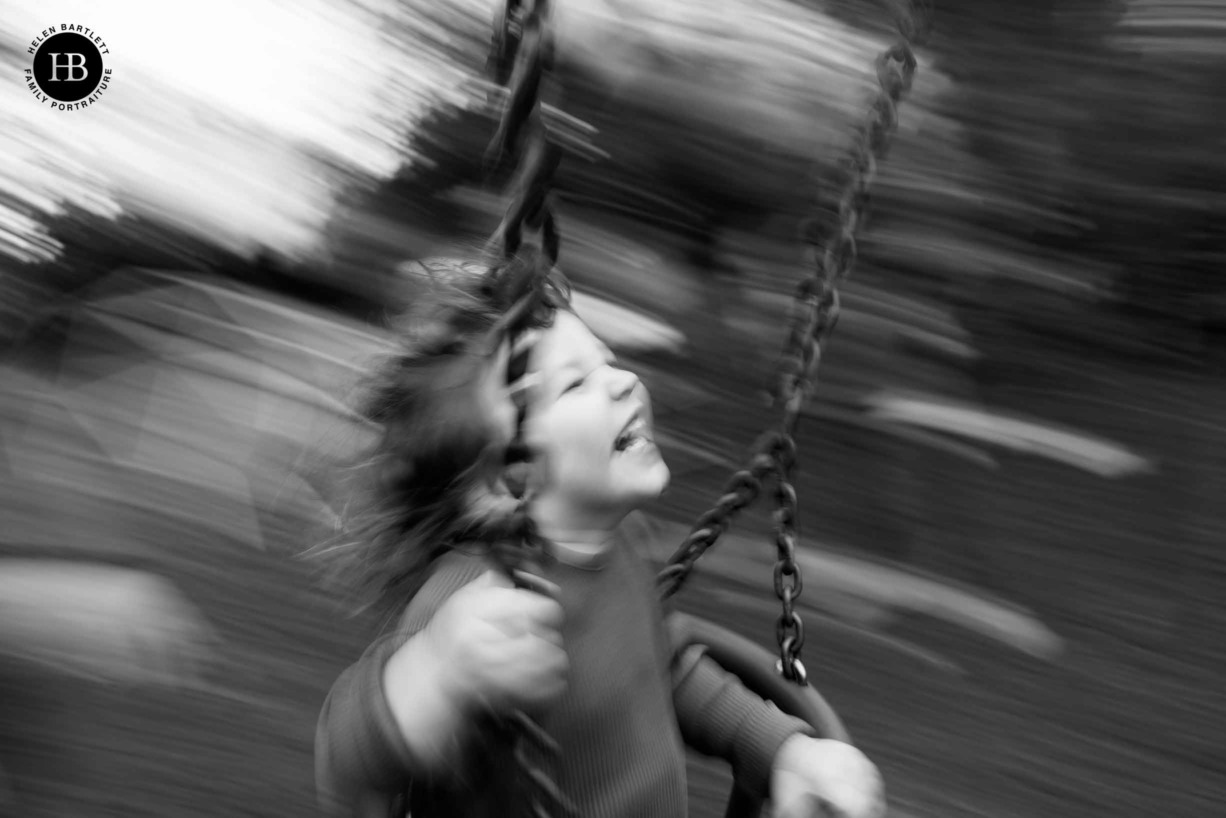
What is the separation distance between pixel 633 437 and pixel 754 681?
14 centimetres

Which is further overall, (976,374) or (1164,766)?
(976,374)

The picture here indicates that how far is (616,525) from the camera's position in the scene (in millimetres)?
624

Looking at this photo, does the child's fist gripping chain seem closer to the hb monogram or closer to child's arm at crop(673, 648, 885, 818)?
child's arm at crop(673, 648, 885, 818)

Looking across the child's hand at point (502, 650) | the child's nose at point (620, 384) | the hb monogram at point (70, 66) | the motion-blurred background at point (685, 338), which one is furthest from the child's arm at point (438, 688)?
the hb monogram at point (70, 66)

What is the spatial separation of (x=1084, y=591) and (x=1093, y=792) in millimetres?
154

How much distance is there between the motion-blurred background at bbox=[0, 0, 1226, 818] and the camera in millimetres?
1065

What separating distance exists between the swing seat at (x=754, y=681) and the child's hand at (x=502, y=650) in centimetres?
15

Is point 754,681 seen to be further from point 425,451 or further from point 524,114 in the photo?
point 524,114

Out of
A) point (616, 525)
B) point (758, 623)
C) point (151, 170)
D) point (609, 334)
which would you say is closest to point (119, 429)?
point (151, 170)

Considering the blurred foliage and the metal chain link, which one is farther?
the blurred foliage

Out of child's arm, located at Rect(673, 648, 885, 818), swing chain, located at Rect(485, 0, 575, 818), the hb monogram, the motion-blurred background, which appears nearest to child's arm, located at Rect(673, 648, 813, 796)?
child's arm, located at Rect(673, 648, 885, 818)

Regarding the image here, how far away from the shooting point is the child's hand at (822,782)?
0.62 m

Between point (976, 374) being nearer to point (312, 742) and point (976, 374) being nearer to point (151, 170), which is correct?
point (312, 742)

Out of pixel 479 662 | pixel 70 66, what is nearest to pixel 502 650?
pixel 479 662
